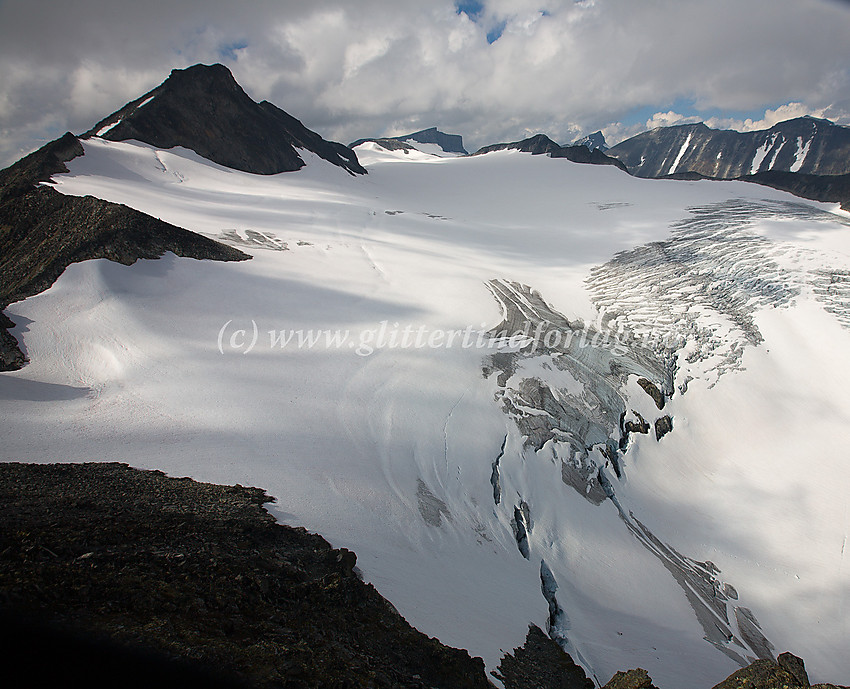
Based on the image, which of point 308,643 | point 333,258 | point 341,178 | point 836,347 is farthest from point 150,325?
point 341,178

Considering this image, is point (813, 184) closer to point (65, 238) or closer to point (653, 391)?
point (653, 391)

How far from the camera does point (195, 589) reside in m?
3.50

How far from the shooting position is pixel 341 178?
1457 inches

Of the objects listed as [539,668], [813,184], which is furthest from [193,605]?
[813,184]

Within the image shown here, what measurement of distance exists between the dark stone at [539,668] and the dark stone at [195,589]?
0.52 m

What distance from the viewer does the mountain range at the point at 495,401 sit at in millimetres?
6352

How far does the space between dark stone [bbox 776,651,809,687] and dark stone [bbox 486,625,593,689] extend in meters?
2.06

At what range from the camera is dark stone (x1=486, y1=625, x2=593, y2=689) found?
4.56 meters

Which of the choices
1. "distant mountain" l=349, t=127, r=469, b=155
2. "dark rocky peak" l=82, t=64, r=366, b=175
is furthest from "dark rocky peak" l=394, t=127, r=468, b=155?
"dark rocky peak" l=82, t=64, r=366, b=175

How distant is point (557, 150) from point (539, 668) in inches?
2233

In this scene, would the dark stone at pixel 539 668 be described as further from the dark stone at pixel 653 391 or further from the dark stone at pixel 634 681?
the dark stone at pixel 653 391

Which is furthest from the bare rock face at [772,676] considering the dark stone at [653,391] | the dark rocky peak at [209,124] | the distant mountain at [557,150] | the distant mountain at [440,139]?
the distant mountain at [440,139]

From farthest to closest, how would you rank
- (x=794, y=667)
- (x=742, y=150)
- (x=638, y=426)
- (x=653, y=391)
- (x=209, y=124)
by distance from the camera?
(x=742, y=150), (x=209, y=124), (x=653, y=391), (x=638, y=426), (x=794, y=667)

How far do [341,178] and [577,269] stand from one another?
25684 millimetres
